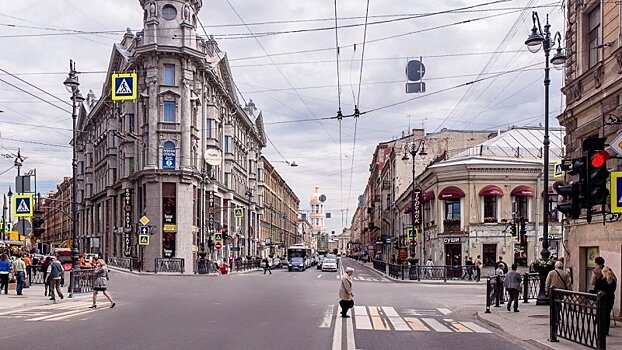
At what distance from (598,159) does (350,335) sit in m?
6.39

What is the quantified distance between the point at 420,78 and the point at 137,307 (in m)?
11.7

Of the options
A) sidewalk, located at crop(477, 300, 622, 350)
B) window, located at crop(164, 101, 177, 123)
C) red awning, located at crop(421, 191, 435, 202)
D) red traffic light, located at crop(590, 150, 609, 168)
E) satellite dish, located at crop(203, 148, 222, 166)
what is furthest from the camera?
satellite dish, located at crop(203, 148, 222, 166)

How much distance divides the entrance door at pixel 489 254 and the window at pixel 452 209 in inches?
110

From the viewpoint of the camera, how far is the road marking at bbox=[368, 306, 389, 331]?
1719 cm

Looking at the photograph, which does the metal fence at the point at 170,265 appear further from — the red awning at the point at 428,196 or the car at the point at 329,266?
Answer: the red awning at the point at 428,196

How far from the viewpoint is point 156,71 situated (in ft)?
197

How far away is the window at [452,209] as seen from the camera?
1992 inches

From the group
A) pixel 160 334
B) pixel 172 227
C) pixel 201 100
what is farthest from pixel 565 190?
pixel 201 100

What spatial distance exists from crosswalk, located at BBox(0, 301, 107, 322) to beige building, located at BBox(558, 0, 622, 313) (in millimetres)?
13928

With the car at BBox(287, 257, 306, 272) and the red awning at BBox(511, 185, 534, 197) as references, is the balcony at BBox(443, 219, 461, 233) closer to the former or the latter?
the red awning at BBox(511, 185, 534, 197)

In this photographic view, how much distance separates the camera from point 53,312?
20.6 metres

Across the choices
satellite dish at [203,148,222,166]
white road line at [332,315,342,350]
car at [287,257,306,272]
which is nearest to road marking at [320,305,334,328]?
white road line at [332,315,342,350]

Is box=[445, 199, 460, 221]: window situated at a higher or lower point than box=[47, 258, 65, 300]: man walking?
higher

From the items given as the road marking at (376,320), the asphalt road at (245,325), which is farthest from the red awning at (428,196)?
the road marking at (376,320)
